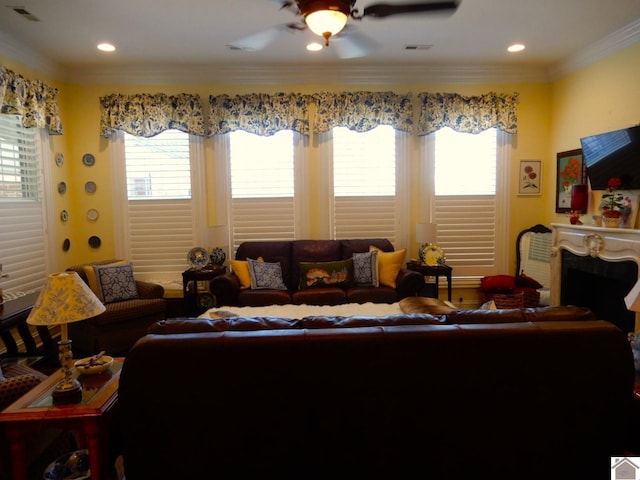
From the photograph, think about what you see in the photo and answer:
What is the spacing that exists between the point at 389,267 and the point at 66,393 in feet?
10.8

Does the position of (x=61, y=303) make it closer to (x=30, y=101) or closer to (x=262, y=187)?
(x=30, y=101)

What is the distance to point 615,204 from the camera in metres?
3.61

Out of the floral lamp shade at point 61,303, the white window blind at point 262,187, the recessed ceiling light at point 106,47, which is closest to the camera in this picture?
→ the floral lamp shade at point 61,303

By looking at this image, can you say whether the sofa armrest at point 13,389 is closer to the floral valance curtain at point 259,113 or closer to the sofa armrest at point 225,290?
the sofa armrest at point 225,290

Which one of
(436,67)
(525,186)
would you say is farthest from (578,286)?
(436,67)

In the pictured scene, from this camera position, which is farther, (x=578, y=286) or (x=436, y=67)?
(x=436, y=67)

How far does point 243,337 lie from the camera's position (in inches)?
62.9

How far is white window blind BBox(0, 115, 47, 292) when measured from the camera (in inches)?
144

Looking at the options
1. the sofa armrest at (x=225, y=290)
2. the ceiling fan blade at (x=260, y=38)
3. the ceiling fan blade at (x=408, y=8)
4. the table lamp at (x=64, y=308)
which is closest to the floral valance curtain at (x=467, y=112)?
the ceiling fan blade at (x=408, y=8)

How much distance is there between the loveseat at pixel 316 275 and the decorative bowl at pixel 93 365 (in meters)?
2.01

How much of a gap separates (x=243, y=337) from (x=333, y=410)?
1.61ft

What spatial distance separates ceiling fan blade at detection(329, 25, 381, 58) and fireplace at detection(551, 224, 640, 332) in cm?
272

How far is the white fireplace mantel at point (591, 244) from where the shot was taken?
11.0ft

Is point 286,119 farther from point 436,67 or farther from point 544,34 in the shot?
point 544,34
